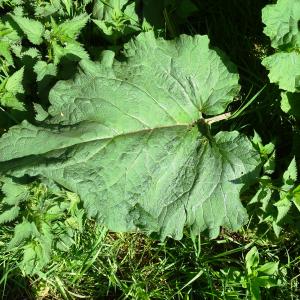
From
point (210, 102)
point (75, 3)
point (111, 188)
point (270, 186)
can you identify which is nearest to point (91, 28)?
point (75, 3)

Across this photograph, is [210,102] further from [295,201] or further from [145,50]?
[295,201]

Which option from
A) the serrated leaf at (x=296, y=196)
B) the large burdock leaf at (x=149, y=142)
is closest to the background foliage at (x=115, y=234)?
the serrated leaf at (x=296, y=196)

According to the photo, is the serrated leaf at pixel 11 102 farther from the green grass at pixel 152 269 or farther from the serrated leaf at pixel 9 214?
the green grass at pixel 152 269

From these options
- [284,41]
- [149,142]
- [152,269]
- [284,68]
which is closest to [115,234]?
[152,269]

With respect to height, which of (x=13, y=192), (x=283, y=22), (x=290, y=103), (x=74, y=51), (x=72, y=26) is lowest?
(x=290, y=103)

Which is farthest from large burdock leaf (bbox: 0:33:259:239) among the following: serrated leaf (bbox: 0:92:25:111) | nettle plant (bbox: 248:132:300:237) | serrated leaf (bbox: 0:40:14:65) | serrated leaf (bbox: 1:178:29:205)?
serrated leaf (bbox: 0:40:14:65)

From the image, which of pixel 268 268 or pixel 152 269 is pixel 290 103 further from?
pixel 152 269

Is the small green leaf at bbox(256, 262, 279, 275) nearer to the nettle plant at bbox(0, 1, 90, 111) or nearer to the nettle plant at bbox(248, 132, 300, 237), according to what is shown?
the nettle plant at bbox(248, 132, 300, 237)
